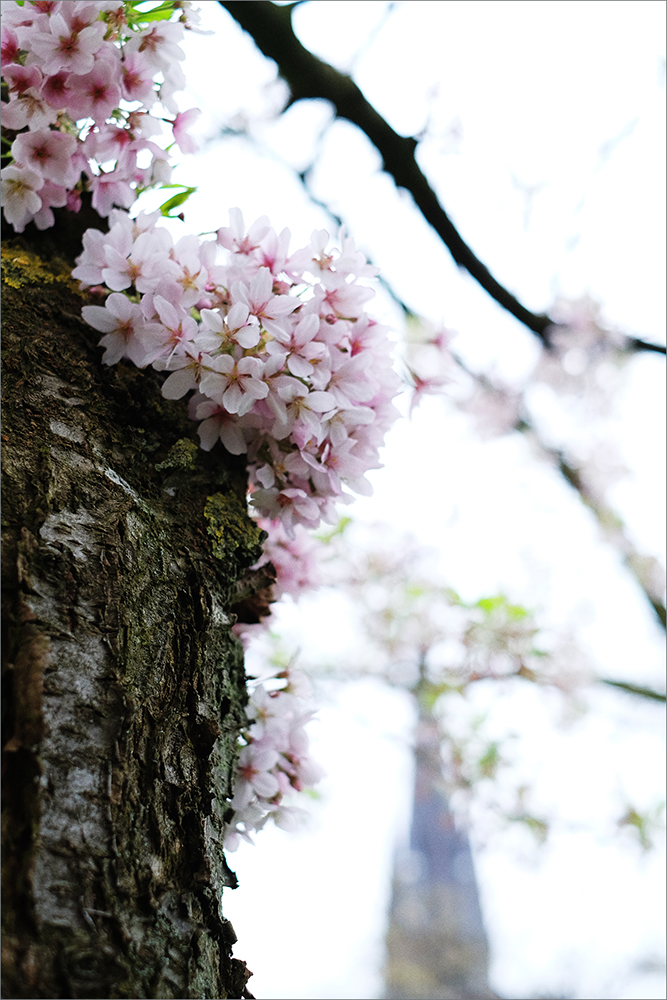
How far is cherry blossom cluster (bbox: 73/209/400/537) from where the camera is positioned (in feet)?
2.65

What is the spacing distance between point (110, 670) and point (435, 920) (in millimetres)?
9643

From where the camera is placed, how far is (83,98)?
869 mm

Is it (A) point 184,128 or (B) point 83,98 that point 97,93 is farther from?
(A) point 184,128

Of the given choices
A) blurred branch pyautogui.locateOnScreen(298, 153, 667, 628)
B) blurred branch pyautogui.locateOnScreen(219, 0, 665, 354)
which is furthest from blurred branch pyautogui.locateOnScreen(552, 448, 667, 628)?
blurred branch pyautogui.locateOnScreen(219, 0, 665, 354)

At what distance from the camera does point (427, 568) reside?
410 cm

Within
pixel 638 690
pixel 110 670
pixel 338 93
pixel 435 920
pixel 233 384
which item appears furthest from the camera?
pixel 435 920

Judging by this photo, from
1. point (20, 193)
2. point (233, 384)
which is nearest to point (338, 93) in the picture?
point (20, 193)

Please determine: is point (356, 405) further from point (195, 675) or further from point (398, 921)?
point (398, 921)

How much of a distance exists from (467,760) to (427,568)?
3.57 feet

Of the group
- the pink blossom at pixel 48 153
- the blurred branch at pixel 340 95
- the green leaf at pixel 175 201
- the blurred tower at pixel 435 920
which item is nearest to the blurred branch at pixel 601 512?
the blurred branch at pixel 340 95

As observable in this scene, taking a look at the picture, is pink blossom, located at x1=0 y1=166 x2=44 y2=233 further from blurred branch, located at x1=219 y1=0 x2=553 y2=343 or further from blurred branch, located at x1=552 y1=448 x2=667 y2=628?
blurred branch, located at x1=552 y1=448 x2=667 y2=628

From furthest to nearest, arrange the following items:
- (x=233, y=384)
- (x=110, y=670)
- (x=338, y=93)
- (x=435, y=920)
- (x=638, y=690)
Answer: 1. (x=435, y=920)
2. (x=638, y=690)
3. (x=338, y=93)
4. (x=233, y=384)
5. (x=110, y=670)

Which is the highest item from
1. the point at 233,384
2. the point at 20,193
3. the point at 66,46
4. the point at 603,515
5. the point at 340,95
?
the point at 603,515

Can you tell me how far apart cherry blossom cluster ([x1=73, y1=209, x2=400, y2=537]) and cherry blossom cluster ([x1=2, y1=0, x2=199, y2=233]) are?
12 centimetres
